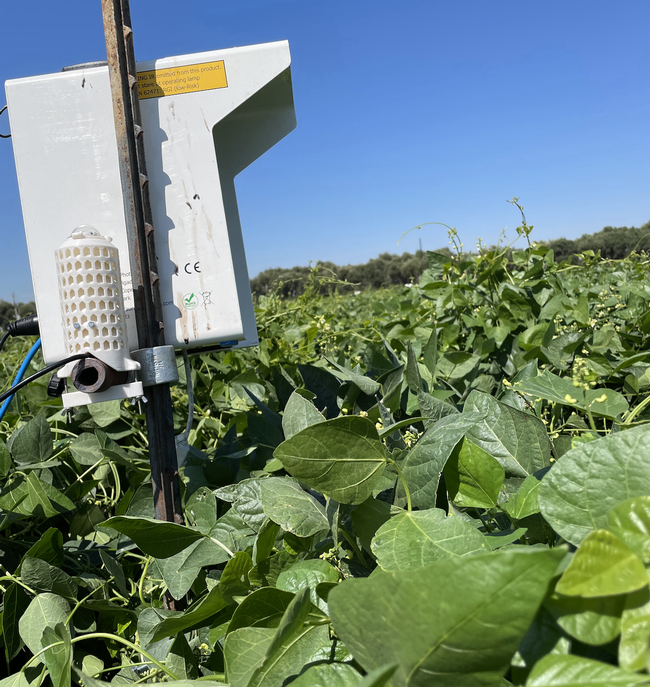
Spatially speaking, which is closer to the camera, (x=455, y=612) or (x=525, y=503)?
(x=455, y=612)

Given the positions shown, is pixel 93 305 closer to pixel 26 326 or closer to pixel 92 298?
pixel 92 298

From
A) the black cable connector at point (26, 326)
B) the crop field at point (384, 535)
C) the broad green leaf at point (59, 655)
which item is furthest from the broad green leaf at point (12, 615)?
the black cable connector at point (26, 326)

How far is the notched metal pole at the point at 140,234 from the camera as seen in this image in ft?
2.38

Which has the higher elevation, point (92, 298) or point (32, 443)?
point (92, 298)

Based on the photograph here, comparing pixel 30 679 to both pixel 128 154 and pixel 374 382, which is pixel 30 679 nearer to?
pixel 374 382

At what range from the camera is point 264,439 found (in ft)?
2.71

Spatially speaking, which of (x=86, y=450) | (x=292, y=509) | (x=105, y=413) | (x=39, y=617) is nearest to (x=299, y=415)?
(x=292, y=509)

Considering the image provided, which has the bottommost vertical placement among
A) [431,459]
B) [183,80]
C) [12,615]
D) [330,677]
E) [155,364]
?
[12,615]

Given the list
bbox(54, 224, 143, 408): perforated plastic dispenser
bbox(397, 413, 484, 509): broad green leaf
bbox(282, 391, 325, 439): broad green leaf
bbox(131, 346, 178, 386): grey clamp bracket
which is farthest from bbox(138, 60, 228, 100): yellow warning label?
bbox(397, 413, 484, 509): broad green leaf

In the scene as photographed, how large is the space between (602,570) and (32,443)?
97cm

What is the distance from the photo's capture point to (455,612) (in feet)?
0.78

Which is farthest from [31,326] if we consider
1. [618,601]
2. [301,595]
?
[618,601]

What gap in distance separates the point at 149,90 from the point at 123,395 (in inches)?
17.8

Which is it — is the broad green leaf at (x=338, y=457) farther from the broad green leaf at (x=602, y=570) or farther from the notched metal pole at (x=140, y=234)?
the notched metal pole at (x=140, y=234)
